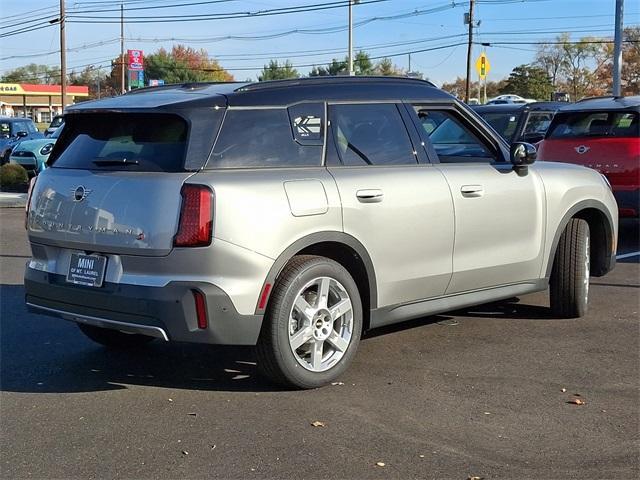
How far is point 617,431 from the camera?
4.48 meters

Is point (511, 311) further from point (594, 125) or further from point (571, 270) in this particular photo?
point (594, 125)

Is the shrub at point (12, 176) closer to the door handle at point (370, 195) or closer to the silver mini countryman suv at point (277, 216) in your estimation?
the silver mini countryman suv at point (277, 216)

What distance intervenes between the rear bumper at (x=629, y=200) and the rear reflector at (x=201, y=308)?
725 centimetres

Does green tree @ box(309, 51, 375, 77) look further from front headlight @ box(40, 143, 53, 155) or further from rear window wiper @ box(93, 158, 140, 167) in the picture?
rear window wiper @ box(93, 158, 140, 167)

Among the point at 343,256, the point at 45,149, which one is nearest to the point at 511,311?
the point at 343,256

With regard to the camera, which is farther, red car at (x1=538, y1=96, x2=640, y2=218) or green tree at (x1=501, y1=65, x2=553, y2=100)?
green tree at (x1=501, y1=65, x2=553, y2=100)

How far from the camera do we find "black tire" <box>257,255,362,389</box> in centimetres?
489

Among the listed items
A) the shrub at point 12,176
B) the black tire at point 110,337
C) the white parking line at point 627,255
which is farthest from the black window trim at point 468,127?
the shrub at point 12,176

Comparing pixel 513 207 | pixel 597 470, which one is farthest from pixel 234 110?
pixel 597 470

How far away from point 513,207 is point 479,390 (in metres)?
1.65

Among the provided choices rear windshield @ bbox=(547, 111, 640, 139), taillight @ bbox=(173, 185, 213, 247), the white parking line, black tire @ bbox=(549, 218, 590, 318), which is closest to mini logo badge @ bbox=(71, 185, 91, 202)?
taillight @ bbox=(173, 185, 213, 247)

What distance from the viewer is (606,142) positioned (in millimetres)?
10664

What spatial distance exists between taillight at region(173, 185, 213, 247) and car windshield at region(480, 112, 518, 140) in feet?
38.0

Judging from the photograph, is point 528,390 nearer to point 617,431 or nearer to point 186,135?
point 617,431
